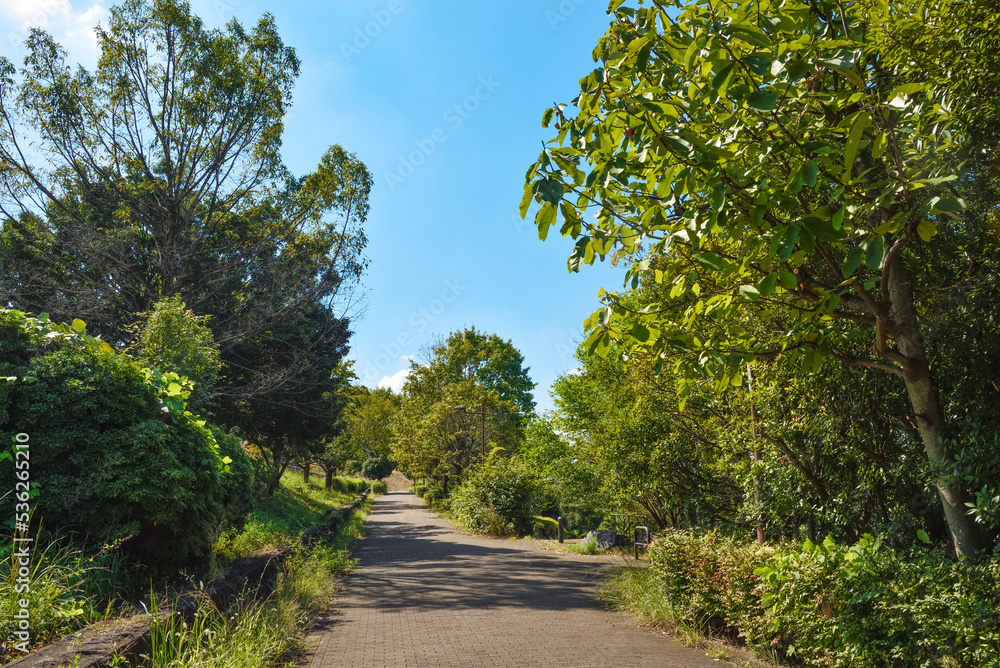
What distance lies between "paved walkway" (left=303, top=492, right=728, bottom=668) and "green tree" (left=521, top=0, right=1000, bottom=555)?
3386 millimetres

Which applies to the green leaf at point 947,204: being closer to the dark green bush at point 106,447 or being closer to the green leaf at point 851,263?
the green leaf at point 851,263

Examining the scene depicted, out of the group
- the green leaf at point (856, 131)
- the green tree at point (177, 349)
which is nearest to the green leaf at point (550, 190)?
the green leaf at point (856, 131)

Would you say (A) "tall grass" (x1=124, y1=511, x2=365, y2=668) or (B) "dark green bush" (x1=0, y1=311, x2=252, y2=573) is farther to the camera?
(B) "dark green bush" (x1=0, y1=311, x2=252, y2=573)

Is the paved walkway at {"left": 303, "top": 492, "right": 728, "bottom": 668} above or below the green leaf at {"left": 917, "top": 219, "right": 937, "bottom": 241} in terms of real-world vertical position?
below

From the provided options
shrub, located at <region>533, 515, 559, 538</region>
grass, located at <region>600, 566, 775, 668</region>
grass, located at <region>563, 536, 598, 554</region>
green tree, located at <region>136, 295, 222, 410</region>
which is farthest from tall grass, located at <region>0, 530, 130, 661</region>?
shrub, located at <region>533, 515, 559, 538</region>

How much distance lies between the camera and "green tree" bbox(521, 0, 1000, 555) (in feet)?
10.4

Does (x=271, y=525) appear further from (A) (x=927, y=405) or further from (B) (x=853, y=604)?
(A) (x=927, y=405)

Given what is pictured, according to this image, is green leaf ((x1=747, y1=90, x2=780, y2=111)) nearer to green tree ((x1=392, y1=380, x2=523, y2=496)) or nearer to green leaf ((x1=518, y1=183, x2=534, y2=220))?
green leaf ((x1=518, y1=183, x2=534, y2=220))

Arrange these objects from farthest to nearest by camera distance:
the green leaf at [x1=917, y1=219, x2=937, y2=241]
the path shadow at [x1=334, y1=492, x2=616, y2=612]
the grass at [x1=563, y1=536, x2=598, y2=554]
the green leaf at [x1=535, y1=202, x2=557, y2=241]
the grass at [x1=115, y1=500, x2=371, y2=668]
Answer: the grass at [x1=563, y1=536, x2=598, y2=554]
the path shadow at [x1=334, y1=492, x2=616, y2=612]
the grass at [x1=115, y1=500, x2=371, y2=668]
the green leaf at [x1=917, y1=219, x2=937, y2=241]
the green leaf at [x1=535, y1=202, x2=557, y2=241]

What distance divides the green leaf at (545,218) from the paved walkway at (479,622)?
14.7 feet

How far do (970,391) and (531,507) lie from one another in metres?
19.8

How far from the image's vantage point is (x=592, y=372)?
14.8 meters

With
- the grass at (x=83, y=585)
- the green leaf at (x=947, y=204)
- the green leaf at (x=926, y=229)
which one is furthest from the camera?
the grass at (x=83, y=585)

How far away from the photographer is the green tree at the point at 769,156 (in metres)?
3.16
